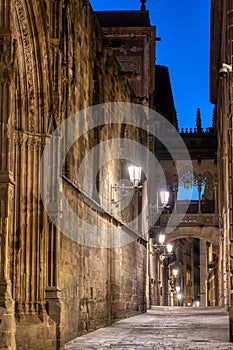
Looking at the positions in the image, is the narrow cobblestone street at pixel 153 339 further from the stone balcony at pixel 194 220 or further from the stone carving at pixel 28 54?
the stone balcony at pixel 194 220

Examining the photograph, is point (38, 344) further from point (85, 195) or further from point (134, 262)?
point (134, 262)

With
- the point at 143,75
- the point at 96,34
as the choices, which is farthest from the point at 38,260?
the point at 143,75

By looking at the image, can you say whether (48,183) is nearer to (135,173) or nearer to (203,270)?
(135,173)

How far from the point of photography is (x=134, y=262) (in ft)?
86.2

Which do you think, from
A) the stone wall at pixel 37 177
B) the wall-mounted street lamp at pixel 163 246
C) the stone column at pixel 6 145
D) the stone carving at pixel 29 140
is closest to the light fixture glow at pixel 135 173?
the stone wall at pixel 37 177

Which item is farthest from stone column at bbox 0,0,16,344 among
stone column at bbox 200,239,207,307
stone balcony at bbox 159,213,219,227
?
stone column at bbox 200,239,207,307

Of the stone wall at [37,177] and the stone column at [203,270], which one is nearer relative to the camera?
the stone wall at [37,177]

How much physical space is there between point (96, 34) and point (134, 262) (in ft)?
31.2

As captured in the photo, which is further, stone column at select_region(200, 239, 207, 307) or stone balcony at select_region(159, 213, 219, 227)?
stone column at select_region(200, 239, 207, 307)

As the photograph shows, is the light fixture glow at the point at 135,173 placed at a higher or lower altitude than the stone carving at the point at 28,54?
lower

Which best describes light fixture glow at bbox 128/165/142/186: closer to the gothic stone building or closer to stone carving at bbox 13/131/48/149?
the gothic stone building

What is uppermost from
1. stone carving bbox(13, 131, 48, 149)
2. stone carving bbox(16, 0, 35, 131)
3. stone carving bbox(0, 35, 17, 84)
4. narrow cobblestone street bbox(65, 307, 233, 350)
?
stone carving bbox(16, 0, 35, 131)

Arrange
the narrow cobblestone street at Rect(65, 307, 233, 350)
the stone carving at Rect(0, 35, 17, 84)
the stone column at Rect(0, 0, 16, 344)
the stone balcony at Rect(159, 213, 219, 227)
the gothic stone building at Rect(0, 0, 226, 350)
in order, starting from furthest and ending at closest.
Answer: the stone balcony at Rect(159, 213, 219, 227) < the narrow cobblestone street at Rect(65, 307, 233, 350) < the gothic stone building at Rect(0, 0, 226, 350) < the stone carving at Rect(0, 35, 17, 84) < the stone column at Rect(0, 0, 16, 344)

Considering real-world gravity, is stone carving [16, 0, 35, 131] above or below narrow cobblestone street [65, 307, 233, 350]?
above
